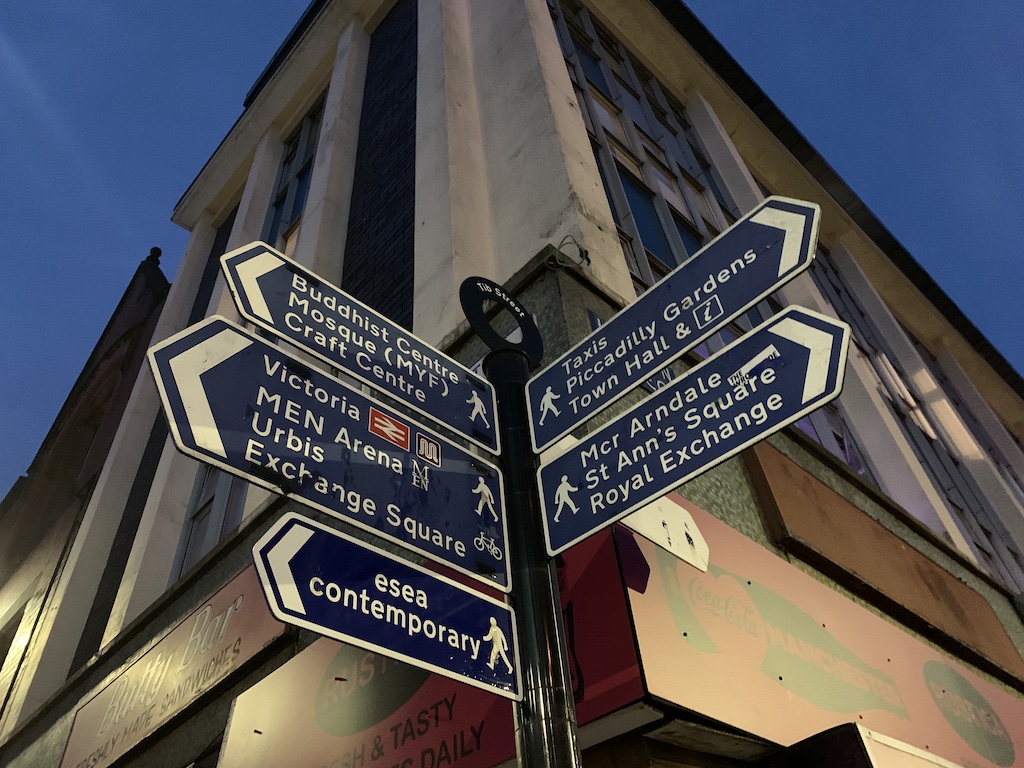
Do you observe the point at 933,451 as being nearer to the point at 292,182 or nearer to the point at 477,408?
the point at 292,182

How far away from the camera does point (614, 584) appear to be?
2.90 meters

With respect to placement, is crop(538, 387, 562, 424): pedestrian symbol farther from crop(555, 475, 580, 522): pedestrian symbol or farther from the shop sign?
the shop sign

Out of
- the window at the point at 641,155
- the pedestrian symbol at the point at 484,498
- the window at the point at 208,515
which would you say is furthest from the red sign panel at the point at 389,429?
the window at the point at 208,515

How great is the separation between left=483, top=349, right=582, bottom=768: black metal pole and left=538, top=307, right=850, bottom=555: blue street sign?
84 mm

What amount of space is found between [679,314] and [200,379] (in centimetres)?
156

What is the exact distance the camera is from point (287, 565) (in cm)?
185

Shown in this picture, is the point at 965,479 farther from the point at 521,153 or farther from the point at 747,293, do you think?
the point at 747,293

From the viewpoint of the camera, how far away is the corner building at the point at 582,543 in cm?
306

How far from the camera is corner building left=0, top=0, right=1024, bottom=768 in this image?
120 inches

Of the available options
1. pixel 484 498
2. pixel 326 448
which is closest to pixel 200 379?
pixel 326 448

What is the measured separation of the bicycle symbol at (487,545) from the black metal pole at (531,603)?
0.21 ft

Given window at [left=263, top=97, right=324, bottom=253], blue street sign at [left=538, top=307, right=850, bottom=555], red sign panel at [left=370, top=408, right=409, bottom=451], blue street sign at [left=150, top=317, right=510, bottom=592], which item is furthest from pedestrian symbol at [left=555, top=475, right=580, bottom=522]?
window at [left=263, top=97, right=324, bottom=253]

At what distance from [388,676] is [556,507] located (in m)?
1.72

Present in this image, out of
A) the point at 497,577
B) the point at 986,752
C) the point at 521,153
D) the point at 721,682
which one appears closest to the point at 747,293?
the point at 497,577
